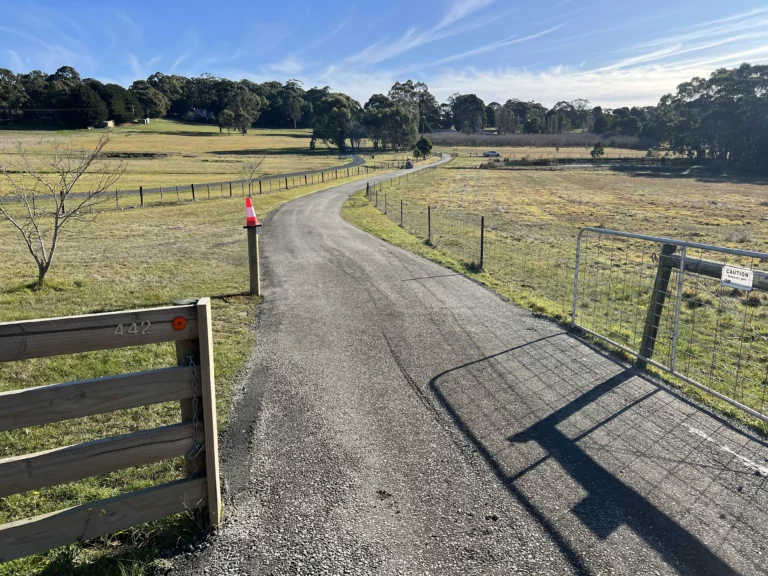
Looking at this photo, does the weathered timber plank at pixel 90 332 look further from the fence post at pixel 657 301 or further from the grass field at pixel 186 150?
the grass field at pixel 186 150

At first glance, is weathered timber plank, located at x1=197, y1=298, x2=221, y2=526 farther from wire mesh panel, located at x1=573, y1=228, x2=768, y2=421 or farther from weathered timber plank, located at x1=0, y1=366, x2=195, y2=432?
wire mesh panel, located at x1=573, y1=228, x2=768, y2=421

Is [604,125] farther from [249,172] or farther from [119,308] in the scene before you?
[119,308]

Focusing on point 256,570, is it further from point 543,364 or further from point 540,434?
point 543,364

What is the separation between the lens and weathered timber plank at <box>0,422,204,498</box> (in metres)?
2.59

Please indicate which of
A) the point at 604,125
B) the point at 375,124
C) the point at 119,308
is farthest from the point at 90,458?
the point at 604,125

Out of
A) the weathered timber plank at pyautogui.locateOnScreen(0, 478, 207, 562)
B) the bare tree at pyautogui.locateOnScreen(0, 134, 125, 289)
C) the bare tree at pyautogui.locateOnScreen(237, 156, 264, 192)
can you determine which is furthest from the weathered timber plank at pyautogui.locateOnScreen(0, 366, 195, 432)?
the bare tree at pyautogui.locateOnScreen(237, 156, 264, 192)

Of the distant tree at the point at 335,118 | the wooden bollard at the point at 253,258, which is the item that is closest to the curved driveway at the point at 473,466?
the wooden bollard at the point at 253,258

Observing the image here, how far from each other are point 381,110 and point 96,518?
354 feet

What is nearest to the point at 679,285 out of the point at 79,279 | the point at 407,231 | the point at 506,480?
the point at 506,480

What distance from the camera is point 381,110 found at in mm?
104312

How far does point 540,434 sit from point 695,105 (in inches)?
4551

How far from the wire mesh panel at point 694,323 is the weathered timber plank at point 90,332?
4.65m

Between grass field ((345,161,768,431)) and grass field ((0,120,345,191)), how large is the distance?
21.3m

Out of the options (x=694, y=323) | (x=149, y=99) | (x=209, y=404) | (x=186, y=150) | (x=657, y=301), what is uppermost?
(x=149, y=99)
